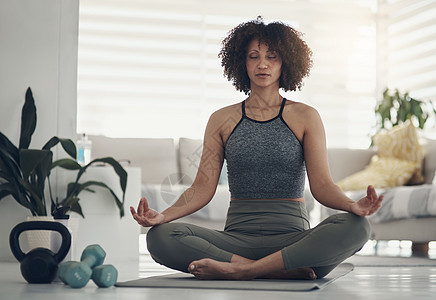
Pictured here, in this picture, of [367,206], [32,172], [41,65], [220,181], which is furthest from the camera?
[220,181]

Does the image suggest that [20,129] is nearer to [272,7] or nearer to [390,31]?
[272,7]

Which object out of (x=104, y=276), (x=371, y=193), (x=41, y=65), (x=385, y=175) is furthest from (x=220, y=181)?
(x=371, y=193)

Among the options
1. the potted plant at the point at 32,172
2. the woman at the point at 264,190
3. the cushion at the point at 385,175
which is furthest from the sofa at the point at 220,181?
the woman at the point at 264,190

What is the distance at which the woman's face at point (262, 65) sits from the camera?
2152 mm

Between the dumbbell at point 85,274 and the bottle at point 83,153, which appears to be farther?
the bottle at point 83,153

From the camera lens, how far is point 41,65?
3.13m

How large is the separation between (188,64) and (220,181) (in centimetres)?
153

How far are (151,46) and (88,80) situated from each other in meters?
0.66

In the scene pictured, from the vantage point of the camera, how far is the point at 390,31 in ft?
20.8

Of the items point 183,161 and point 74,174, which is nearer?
point 74,174

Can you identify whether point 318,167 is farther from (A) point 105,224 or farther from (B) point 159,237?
(A) point 105,224

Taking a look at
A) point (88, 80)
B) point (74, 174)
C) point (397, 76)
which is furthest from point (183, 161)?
point (397, 76)

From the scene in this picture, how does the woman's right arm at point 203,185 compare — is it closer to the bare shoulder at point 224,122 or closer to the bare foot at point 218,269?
the bare shoulder at point 224,122

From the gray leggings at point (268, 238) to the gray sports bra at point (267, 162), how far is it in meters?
0.04
